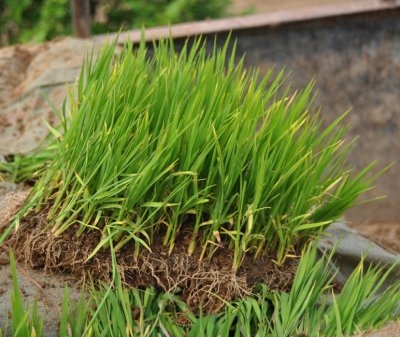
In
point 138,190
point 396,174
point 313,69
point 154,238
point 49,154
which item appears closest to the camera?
point 138,190

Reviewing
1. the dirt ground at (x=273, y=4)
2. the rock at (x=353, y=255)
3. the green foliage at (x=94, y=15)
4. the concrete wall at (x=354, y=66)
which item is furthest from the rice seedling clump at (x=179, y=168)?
the dirt ground at (x=273, y=4)

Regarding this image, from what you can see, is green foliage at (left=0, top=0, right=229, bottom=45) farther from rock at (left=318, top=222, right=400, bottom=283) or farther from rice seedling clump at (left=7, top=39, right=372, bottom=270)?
rice seedling clump at (left=7, top=39, right=372, bottom=270)

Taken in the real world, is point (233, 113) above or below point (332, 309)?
above

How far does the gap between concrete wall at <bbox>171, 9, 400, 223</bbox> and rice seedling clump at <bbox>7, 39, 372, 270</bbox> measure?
152 centimetres

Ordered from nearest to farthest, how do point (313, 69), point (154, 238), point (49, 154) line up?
point (154, 238)
point (49, 154)
point (313, 69)

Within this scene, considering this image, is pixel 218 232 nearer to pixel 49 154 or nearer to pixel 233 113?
pixel 233 113

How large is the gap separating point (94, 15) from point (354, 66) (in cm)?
181

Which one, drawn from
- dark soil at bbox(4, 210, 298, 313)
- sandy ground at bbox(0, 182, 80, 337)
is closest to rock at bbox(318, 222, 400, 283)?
dark soil at bbox(4, 210, 298, 313)

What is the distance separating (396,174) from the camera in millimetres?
4246

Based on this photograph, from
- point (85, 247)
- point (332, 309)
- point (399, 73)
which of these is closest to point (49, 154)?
point (85, 247)

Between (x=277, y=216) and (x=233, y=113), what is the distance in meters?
0.30

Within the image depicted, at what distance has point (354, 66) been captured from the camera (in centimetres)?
405

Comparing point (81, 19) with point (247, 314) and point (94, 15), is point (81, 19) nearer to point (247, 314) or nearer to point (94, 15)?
point (94, 15)

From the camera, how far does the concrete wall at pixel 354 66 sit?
12.8 feet
